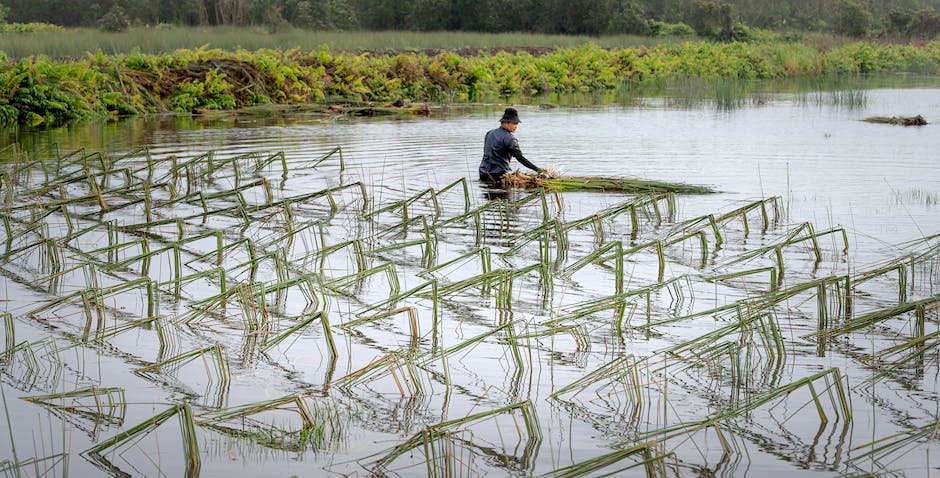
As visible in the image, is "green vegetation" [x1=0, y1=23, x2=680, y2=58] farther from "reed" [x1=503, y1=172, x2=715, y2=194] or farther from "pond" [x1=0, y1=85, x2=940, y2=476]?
"pond" [x1=0, y1=85, x2=940, y2=476]

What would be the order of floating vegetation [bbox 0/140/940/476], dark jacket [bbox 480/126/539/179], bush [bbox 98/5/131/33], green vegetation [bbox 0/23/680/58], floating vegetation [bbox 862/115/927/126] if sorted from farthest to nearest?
bush [bbox 98/5/131/33], green vegetation [bbox 0/23/680/58], floating vegetation [bbox 862/115/927/126], dark jacket [bbox 480/126/539/179], floating vegetation [bbox 0/140/940/476]

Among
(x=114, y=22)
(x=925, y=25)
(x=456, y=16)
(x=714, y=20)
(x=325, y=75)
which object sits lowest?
(x=325, y=75)

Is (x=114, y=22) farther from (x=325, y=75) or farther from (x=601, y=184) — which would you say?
(x=601, y=184)

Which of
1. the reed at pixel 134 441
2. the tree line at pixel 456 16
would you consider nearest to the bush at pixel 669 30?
the tree line at pixel 456 16

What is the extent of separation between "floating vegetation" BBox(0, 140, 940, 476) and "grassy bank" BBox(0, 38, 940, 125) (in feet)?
39.0

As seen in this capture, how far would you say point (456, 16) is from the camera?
181 ft

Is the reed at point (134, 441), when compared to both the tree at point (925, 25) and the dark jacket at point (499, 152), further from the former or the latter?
the tree at point (925, 25)

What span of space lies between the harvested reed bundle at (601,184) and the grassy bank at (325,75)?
1225 cm

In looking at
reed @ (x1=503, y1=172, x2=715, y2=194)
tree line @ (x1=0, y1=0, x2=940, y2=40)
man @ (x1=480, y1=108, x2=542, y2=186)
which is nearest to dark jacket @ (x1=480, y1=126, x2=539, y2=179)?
man @ (x1=480, y1=108, x2=542, y2=186)

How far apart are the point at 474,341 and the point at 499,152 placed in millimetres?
7163

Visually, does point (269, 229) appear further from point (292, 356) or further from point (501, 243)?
point (292, 356)

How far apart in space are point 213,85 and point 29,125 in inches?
188

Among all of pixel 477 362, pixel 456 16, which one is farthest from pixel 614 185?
pixel 456 16

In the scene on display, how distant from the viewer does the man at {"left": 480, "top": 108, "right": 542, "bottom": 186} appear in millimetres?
11195
